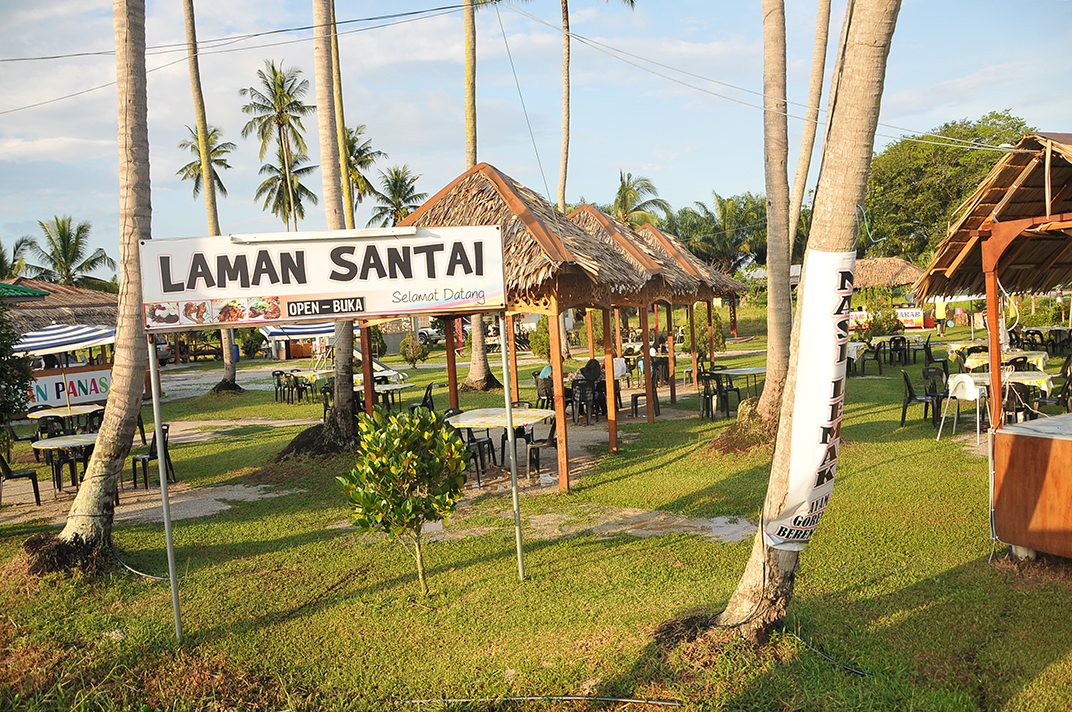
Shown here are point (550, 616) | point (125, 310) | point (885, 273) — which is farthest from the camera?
point (885, 273)

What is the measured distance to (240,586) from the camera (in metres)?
6.48

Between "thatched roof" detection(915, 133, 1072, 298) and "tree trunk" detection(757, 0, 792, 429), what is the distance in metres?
2.36

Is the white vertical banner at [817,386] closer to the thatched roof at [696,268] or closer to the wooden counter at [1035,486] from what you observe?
the wooden counter at [1035,486]

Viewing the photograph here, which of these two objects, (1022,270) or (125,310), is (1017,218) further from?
(125,310)

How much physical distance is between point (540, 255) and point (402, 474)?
14.8 ft

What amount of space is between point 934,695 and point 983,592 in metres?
1.70

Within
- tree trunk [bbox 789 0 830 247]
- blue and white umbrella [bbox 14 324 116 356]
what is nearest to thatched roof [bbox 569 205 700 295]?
tree trunk [bbox 789 0 830 247]

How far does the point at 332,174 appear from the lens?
1202 cm

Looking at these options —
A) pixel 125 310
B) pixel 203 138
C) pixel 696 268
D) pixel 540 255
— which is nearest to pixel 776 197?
pixel 540 255

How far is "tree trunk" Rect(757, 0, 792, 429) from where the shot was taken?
35.6 ft

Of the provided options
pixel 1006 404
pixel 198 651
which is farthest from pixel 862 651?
pixel 1006 404

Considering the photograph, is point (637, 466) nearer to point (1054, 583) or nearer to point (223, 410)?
point (1054, 583)

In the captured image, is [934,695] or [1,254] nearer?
[934,695]

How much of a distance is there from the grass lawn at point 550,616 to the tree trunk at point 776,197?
292 centimetres
